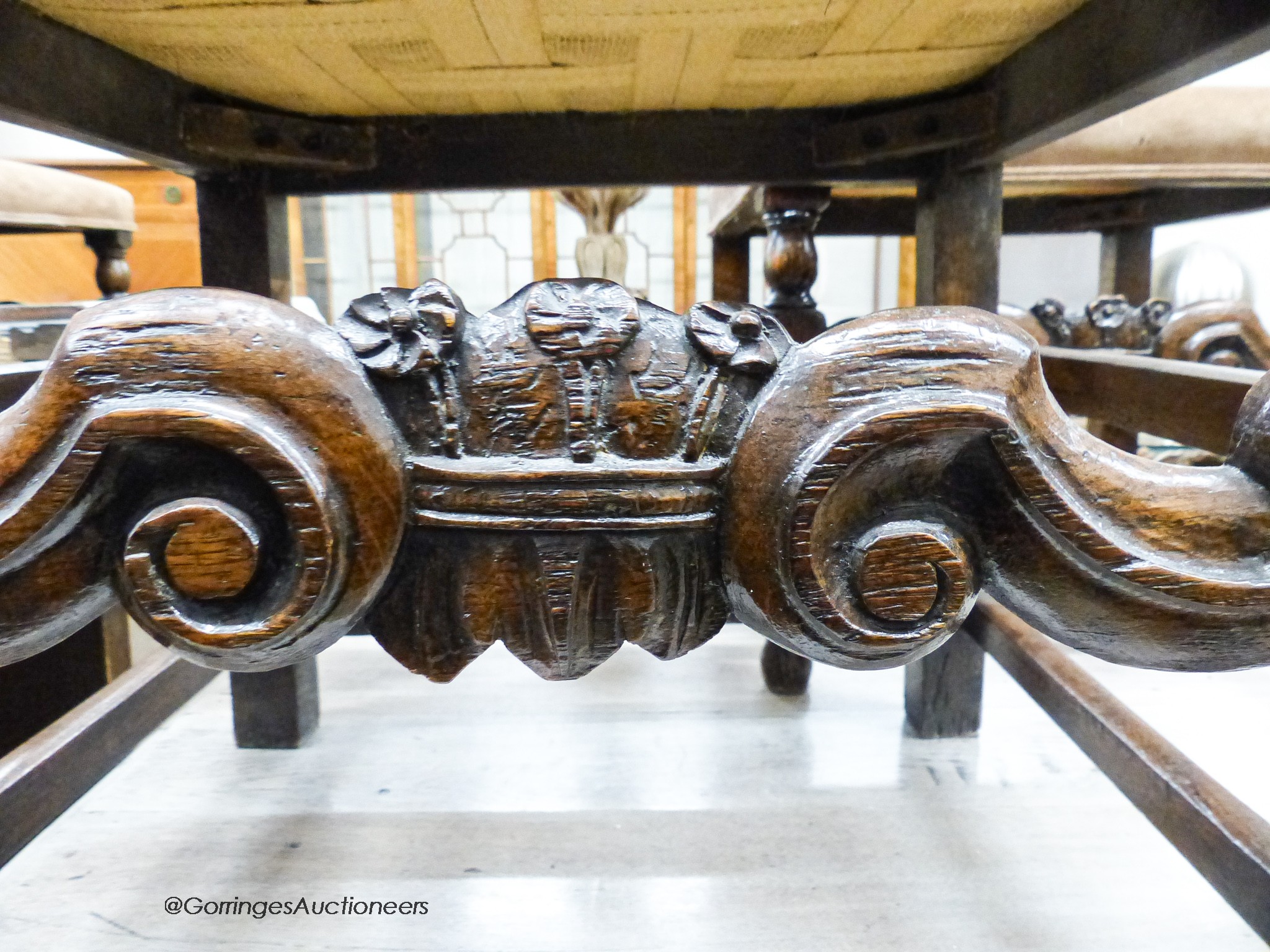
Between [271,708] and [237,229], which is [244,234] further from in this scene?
[271,708]

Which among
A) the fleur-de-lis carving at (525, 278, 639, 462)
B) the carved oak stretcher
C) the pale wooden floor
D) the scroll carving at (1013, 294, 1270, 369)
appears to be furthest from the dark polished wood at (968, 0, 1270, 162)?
the scroll carving at (1013, 294, 1270, 369)

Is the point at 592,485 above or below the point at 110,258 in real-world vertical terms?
below

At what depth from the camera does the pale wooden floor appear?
2.14ft

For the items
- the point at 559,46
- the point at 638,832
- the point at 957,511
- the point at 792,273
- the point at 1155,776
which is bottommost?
the point at 638,832

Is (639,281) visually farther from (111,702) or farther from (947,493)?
(947,493)

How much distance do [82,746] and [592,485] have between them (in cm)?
54

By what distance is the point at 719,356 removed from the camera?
0.44 metres

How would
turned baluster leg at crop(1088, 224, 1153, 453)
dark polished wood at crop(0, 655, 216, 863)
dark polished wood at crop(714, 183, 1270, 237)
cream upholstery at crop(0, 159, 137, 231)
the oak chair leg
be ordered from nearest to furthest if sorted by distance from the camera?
1. dark polished wood at crop(0, 655, 216, 863)
2. the oak chair leg
3. cream upholstery at crop(0, 159, 137, 231)
4. dark polished wood at crop(714, 183, 1270, 237)
5. turned baluster leg at crop(1088, 224, 1153, 453)

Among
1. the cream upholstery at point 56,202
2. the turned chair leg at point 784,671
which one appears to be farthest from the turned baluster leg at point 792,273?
the cream upholstery at point 56,202

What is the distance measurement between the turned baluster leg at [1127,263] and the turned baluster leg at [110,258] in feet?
5.58

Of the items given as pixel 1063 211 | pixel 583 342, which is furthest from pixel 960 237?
pixel 1063 211

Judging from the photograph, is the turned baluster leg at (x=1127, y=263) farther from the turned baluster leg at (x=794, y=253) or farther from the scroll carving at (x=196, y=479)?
the scroll carving at (x=196, y=479)

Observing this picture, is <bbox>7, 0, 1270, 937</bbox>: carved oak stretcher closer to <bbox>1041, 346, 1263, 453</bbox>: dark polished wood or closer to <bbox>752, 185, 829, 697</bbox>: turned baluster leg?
<bbox>1041, 346, 1263, 453</bbox>: dark polished wood

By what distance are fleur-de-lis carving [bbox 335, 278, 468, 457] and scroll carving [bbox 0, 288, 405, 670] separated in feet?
0.05
